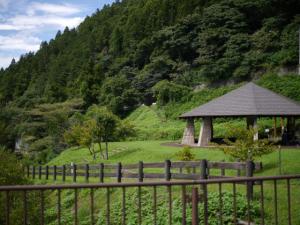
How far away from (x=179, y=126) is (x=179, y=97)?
28.0 feet

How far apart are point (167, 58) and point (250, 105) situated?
32.4 meters

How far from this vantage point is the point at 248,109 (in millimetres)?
27172

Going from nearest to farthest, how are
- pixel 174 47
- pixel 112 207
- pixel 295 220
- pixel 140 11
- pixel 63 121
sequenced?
1. pixel 295 220
2. pixel 112 207
3. pixel 63 121
4. pixel 174 47
5. pixel 140 11

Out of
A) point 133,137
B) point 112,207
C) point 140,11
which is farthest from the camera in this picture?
point 140,11

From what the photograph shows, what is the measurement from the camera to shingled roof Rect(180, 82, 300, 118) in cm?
2688

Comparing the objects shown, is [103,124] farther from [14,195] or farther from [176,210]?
[176,210]

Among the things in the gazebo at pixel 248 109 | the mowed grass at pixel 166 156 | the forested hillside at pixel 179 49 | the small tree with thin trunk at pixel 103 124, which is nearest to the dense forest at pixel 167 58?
the forested hillside at pixel 179 49

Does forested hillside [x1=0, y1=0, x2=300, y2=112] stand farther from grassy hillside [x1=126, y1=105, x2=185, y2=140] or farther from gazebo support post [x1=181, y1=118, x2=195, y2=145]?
gazebo support post [x1=181, y1=118, x2=195, y2=145]

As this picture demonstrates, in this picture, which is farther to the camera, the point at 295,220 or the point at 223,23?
the point at 223,23

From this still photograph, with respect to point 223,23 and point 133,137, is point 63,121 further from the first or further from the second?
point 223,23

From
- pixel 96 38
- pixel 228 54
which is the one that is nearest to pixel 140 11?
pixel 96 38

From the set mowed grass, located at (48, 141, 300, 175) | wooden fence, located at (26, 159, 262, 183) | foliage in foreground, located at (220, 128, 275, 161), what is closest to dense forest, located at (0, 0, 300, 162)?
mowed grass, located at (48, 141, 300, 175)

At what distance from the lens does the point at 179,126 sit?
142 feet

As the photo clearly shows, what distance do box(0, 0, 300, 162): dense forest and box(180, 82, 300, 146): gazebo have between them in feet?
52.8
